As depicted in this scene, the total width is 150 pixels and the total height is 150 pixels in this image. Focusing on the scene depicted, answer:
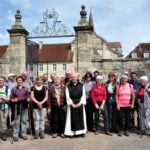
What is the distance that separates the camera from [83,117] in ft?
25.7

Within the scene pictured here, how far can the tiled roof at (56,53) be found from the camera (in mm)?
44406

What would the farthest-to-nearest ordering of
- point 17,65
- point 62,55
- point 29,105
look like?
point 62,55 → point 17,65 → point 29,105

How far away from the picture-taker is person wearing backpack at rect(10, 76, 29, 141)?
25.0 ft

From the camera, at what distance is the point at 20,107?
7637mm

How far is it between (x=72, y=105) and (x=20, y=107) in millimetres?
1303

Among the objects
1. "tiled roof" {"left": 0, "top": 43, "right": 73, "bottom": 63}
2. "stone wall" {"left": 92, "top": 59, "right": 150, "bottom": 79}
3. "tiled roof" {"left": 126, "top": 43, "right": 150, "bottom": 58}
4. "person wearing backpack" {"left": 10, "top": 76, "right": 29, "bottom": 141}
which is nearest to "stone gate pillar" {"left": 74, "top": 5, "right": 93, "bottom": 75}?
"stone wall" {"left": 92, "top": 59, "right": 150, "bottom": 79}

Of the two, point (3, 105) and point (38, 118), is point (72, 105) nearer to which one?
point (38, 118)

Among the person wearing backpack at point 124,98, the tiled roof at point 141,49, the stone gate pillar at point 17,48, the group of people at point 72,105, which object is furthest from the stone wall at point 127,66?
the tiled roof at point 141,49

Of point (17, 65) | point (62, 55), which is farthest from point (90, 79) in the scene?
point (62, 55)

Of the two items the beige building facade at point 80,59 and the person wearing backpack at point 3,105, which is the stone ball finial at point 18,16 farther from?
the person wearing backpack at point 3,105

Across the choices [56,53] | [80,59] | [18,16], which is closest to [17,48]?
[18,16]

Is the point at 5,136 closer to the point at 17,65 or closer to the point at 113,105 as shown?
the point at 113,105

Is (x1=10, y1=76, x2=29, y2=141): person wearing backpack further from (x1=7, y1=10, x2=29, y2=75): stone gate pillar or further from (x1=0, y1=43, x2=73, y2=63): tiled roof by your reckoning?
(x1=0, y1=43, x2=73, y2=63): tiled roof

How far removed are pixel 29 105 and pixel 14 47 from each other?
6627 mm
